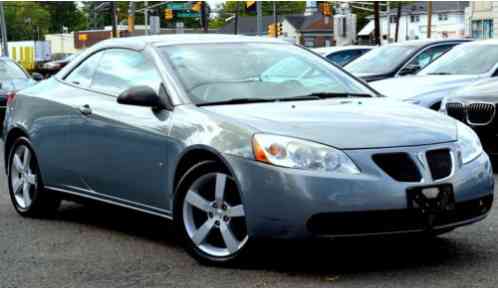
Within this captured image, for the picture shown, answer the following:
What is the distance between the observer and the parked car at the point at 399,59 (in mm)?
17141

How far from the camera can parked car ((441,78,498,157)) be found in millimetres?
10711

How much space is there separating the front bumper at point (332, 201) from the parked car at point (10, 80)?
13334 millimetres

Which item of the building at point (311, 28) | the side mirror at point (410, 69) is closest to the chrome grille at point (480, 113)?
the side mirror at point (410, 69)

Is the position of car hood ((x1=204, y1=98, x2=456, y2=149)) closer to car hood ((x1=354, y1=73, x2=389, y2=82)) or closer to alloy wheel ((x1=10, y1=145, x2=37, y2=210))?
alloy wheel ((x1=10, y1=145, x2=37, y2=210))

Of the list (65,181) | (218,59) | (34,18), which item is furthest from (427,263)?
(34,18)

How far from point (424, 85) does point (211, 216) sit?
753 cm

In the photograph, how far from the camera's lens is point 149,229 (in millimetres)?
7473

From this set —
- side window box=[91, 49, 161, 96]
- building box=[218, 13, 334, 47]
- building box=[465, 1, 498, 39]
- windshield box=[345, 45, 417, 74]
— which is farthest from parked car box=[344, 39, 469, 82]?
building box=[218, 13, 334, 47]

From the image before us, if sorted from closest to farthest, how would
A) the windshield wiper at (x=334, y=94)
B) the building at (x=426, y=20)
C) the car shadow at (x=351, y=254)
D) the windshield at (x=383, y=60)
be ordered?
the car shadow at (x=351, y=254) → the windshield wiper at (x=334, y=94) → the windshield at (x=383, y=60) → the building at (x=426, y=20)

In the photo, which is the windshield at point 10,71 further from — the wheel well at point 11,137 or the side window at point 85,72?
the side window at point 85,72

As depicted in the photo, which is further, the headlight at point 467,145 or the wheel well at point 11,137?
the wheel well at point 11,137

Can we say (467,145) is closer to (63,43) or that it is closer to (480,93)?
(480,93)

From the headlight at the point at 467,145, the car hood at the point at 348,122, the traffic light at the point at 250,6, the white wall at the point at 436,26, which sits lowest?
the white wall at the point at 436,26

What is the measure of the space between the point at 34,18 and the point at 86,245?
436 ft
